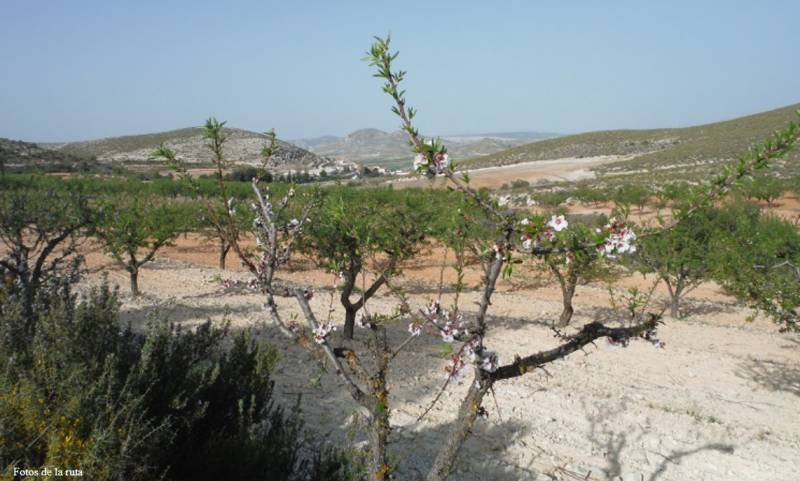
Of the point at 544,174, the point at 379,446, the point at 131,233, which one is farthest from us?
the point at 544,174

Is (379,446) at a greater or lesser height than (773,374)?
greater

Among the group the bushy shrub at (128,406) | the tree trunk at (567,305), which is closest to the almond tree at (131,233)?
the bushy shrub at (128,406)

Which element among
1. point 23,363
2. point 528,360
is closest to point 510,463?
point 528,360

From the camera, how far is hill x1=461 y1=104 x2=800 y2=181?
173ft

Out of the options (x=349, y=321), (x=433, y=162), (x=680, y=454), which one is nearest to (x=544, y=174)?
(x=349, y=321)

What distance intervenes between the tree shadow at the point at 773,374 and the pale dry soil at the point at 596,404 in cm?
3

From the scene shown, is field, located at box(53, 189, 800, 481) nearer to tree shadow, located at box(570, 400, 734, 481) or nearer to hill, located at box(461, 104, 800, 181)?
tree shadow, located at box(570, 400, 734, 481)

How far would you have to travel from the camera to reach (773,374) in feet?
29.9

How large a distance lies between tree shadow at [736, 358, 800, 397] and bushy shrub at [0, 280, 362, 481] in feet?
25.7

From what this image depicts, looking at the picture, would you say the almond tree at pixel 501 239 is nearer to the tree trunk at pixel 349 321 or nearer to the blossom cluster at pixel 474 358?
the blossom cluster at pixel 474 358

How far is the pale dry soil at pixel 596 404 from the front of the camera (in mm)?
5570

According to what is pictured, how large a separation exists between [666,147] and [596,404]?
7418 cm

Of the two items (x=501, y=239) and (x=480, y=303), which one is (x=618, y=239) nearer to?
(x=501, y=239)

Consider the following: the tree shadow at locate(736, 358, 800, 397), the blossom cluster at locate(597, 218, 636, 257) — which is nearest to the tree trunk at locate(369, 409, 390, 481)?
the blossom cluster at locate(597, 218, 636, 257)
